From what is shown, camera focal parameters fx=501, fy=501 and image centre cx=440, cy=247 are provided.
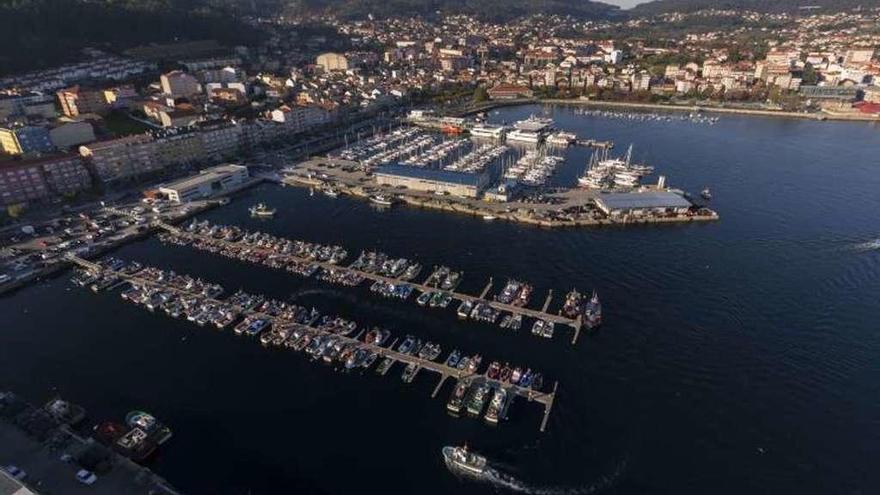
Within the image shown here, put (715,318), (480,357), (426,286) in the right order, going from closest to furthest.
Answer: (480,357), (715,318), (426,286)

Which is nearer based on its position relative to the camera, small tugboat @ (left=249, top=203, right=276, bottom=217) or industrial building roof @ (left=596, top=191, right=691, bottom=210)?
industrial building roof @ (left=596, top=191, right=691, bottom=210)

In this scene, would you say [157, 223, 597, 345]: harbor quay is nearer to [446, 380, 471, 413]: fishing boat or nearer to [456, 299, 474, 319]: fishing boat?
[456, 299, 474, 319]: fishing boat

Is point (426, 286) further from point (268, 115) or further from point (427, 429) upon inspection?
point (268, 115)

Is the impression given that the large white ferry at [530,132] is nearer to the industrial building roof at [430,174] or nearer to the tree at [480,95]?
the industrial building roof at [430,174]

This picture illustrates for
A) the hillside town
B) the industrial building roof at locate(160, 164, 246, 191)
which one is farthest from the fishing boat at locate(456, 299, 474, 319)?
the hillside town

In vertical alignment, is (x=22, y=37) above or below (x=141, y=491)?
above

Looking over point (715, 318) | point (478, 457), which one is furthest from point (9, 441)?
point (715, 318)
